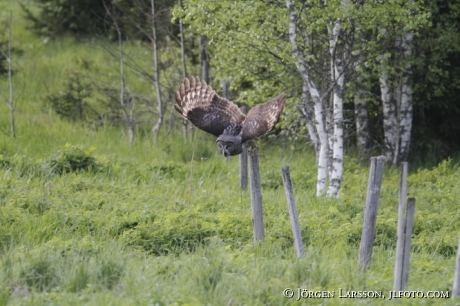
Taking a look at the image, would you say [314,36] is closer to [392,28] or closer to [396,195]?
[392,28]

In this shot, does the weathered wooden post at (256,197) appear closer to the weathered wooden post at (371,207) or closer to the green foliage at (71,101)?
the weathered wooden post at (371,207)

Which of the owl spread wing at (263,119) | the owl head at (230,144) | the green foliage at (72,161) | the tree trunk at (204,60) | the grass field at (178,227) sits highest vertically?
the tree trunk at (204,60)

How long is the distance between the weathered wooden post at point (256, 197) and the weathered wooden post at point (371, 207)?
1297 mm

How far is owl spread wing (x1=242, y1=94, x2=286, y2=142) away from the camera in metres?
8.45

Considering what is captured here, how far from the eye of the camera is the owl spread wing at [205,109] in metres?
8.93

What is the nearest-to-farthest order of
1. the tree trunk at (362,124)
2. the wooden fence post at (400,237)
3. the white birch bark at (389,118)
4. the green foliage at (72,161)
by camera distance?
the wooden fence post at (400,237) < the green foliage at (72,161) < the white birch bark at (389,118) < the tree trunk at (362,124)

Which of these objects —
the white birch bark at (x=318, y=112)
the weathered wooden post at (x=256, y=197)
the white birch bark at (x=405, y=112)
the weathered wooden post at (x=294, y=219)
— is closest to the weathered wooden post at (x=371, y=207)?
the weathered wooden post at (x=294, y=219)

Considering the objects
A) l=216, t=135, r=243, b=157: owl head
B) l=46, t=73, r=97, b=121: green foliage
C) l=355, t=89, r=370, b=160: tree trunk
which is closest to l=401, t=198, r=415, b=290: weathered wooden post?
l=216, t=135, r=243, b=157: owl head

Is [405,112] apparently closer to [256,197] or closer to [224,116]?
[224,116]

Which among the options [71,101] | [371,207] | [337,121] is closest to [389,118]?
[337,121]

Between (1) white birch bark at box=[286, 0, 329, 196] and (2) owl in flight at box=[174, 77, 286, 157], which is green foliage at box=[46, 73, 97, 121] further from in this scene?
(2) owl in flight at box=[174, 77, 286, 157]

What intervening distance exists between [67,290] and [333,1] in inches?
243

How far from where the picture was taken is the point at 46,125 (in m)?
16.2

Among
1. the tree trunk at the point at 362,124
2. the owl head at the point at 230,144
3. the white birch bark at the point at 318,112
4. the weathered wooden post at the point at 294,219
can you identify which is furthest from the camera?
the tree trunk at the point at 362,124
